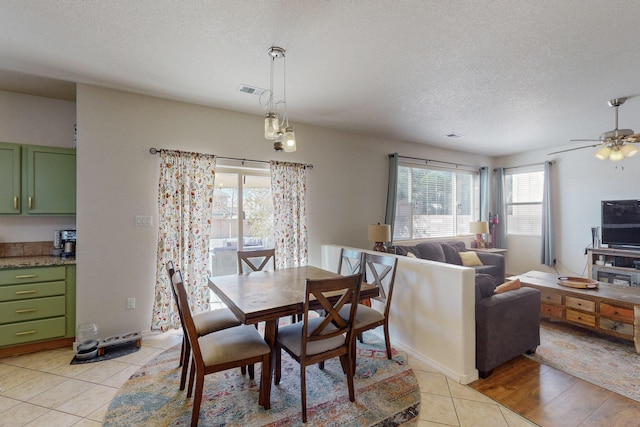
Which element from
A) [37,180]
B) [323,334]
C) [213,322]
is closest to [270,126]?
[323,334]

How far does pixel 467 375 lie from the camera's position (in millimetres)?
2355

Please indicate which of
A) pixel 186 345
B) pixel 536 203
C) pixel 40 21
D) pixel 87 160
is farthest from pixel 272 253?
pixel 536 203

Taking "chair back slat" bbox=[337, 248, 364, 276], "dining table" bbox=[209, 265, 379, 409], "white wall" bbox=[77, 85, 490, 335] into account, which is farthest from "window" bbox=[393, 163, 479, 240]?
"dining table" bbox=[209, 265, 379, 409]

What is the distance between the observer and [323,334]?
2.00 metres

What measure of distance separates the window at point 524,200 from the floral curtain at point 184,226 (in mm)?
6317

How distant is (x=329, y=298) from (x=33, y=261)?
305 cm

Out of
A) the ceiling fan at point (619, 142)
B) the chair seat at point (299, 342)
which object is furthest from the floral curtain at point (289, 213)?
the ceiling fan at point (619, 142)

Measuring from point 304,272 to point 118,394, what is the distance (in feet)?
5.87

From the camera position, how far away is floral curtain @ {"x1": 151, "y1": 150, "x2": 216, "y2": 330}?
3213mm

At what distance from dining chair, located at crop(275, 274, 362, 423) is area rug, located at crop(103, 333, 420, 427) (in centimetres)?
16

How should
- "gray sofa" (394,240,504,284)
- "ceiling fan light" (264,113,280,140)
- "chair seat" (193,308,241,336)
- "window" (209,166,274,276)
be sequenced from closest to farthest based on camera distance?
"ceiling fan light" (264,113,280,140), "chair seat" (193,308,241,336), "window" (209,166,274,276), "gray sofa" (394,240,504,284)

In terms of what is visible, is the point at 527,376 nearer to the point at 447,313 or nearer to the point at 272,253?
the point at 447,313

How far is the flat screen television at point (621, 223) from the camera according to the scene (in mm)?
4516

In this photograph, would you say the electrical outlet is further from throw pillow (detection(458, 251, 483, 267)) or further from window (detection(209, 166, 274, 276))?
throw pillow (detection(458, 251, 483, 267))
